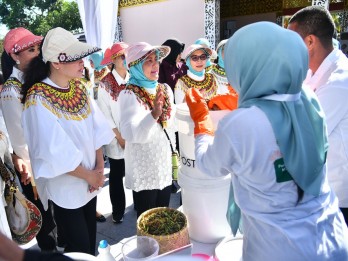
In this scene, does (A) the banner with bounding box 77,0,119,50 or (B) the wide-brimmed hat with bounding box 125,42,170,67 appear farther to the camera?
(A) the banner with bounding box 77,0,119,50

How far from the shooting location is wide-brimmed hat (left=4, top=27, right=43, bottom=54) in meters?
2.25

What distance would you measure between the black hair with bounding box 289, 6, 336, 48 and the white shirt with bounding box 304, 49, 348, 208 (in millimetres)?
90

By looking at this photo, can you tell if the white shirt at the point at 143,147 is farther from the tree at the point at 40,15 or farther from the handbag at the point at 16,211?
the tree at the point at 40,15

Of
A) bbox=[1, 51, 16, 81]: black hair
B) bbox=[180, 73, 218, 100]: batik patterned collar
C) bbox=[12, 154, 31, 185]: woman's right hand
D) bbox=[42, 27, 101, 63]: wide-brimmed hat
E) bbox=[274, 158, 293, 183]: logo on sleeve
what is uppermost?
bbox=[42, 27, 101, 63]: wide-brimmed hat

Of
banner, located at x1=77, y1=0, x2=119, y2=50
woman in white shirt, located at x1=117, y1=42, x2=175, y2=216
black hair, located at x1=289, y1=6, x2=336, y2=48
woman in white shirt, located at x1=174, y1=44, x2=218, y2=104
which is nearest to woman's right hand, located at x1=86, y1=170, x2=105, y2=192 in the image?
woman in white shirt, located at x1=117, y1=42, x2=175, y2=216

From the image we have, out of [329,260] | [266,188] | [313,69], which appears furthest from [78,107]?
[329,260]

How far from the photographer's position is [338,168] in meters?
1.49

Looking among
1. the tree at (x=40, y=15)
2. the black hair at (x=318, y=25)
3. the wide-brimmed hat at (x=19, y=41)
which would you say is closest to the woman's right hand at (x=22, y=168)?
the wide-brimmed hat at (x=19, y=41)

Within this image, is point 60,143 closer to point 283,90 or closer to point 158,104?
point 158,104

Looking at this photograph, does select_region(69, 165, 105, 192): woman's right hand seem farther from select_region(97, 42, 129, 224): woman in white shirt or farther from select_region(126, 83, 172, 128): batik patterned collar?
select_region(97, 42, 129, 224): woman in white shirt

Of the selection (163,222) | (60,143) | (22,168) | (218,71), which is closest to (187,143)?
(163,222)

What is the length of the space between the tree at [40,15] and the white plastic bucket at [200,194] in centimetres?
2252

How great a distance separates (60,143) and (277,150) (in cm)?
110

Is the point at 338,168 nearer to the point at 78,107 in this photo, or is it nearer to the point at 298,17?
the point at 298,17
